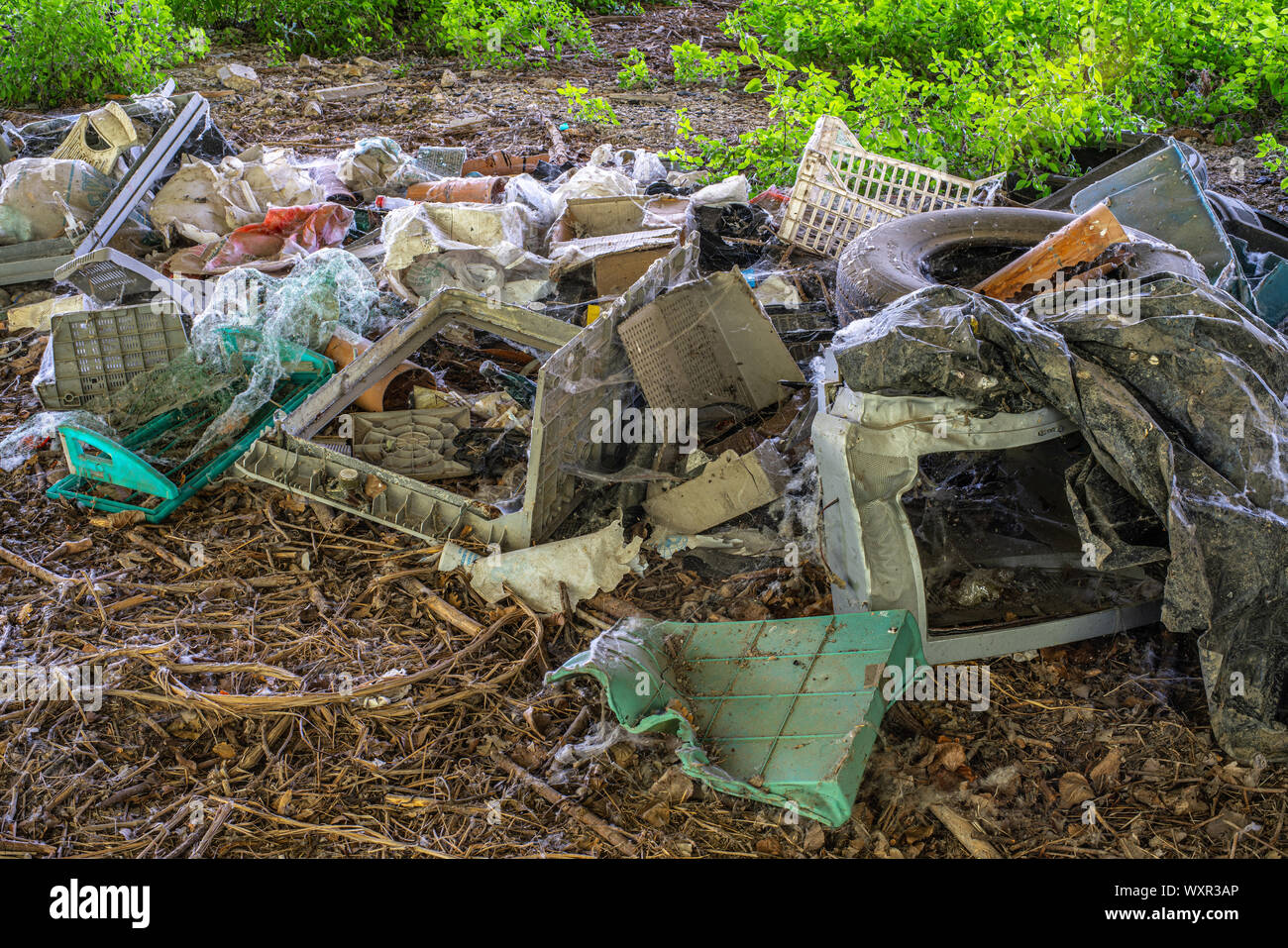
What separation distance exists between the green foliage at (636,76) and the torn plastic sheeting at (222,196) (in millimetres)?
4260

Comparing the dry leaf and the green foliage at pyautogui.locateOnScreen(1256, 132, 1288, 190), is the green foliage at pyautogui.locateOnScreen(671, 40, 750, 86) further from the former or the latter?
the dry leaf

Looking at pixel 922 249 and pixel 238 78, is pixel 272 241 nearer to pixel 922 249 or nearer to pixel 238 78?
pixel 922 249

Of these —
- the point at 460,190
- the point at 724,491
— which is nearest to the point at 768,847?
the point at 724,491

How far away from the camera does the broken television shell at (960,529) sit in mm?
2834

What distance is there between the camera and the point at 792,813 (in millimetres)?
2621

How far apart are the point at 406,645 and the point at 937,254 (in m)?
2.99

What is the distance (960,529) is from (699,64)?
24.0 ft

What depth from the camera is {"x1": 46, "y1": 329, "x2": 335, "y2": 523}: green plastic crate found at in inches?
Answer: 154

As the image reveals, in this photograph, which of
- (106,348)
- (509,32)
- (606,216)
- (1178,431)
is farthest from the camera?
(509,32)

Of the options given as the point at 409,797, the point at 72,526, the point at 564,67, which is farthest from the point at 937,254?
the point at 564,67

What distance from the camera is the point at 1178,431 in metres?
2.85

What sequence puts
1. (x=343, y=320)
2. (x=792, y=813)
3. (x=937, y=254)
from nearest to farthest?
(x=792, y=813) < (x=937, y=254) < (x=343, y=320)

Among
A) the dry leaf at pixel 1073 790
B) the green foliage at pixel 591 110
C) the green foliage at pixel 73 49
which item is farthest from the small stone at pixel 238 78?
the dry leaf at pixel 1073 790

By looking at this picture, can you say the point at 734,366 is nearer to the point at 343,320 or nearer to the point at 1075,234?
the point at 1075,234
